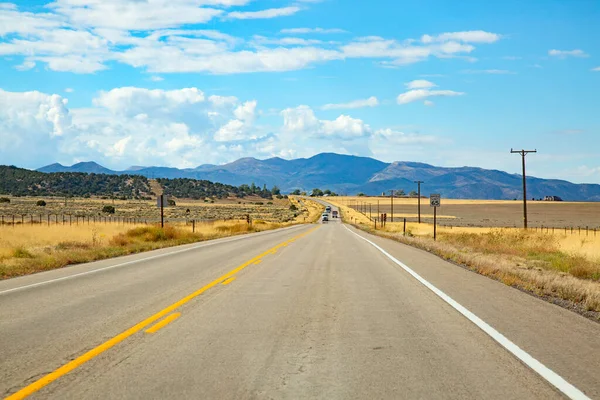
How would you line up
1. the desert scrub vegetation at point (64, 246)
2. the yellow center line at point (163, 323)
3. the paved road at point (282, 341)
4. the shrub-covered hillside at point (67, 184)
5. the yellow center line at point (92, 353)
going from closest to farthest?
the yellow center line at point (92, 353) < the paved road at point (282, 341) < the yellow center line at point (163, 323) < the desert scrub vegetation at point (64, 246) < the shrub-covered hillside at point (67, 184)

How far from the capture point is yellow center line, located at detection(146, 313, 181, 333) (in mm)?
7977

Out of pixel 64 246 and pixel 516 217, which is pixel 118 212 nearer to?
pixel 64 246

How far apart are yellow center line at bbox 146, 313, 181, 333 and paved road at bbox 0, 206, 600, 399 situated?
0.05 feet

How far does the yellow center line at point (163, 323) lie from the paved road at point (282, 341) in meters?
0.02

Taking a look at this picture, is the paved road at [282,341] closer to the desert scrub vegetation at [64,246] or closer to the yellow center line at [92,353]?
the yellow center line at [92,353]

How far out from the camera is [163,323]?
847 cm

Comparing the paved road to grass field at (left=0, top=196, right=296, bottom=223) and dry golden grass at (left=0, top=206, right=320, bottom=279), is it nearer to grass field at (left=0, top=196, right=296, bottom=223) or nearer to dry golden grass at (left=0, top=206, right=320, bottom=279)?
dry golden grass at (left=0, top=206, right=320, bottom=279)

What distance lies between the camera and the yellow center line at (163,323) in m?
7.98

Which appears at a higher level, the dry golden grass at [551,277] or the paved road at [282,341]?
the paved road at [282,341]

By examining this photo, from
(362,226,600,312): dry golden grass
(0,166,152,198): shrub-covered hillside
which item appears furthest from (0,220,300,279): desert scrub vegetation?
(0,166,152,198): shrub-covered hillside

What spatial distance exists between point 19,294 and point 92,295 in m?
1.60

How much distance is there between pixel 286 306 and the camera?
10.0 m

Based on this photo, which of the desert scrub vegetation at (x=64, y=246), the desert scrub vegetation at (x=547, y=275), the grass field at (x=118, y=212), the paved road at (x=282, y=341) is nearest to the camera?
the paved road at (x=282, y=341)

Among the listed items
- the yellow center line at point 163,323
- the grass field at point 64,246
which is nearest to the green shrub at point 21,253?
the grass field at point 64,246
